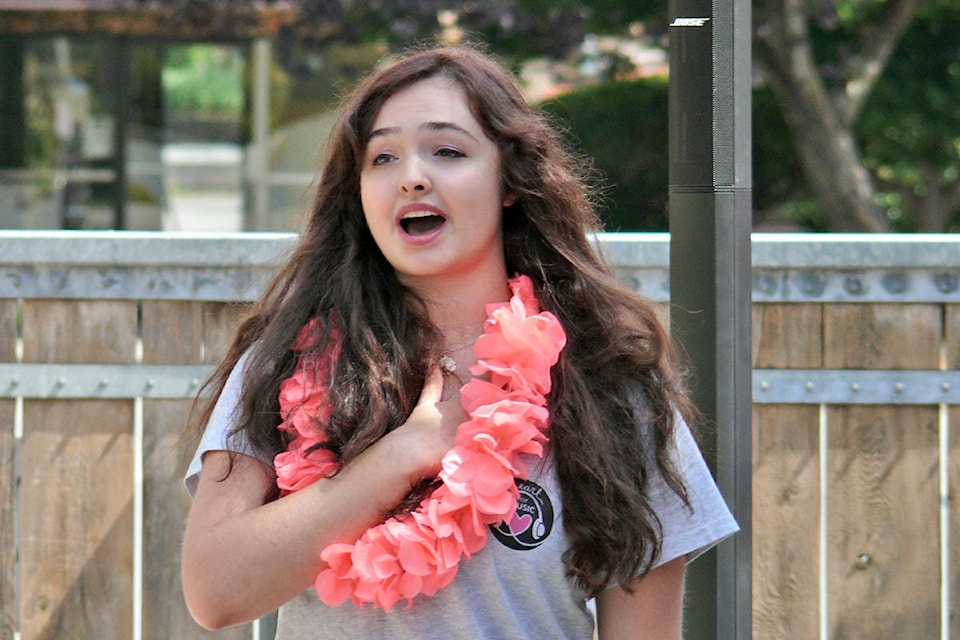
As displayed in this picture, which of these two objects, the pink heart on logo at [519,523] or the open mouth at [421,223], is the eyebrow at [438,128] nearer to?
the open mouth at [421,223]

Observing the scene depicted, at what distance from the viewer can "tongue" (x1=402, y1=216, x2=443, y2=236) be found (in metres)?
2.00

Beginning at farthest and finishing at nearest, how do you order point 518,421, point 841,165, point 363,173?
point 841,165 → point 363,173 → point 518,421

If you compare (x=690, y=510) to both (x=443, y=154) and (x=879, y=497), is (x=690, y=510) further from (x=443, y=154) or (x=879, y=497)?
(x=879, y=497)

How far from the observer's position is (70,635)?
3.28m

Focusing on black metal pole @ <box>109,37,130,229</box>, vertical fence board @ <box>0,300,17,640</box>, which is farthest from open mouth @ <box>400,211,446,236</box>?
black metal pole @ <box>109,37,130,229</box>

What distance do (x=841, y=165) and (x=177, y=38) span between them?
5827 millimetres

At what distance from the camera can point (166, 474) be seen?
3.28 meters

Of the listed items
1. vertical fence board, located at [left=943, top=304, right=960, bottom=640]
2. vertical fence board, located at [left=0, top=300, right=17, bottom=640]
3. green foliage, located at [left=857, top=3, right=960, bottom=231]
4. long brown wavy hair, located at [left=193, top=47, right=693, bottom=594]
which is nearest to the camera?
long brown wavy hair, located at [left=193, top=47, right=693, bottom=594]

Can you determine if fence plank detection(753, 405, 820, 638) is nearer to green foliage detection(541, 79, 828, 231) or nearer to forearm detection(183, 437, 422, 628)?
forearm detection(183, 437, 422, 628)

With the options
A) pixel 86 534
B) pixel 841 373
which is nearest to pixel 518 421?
pixel 841 373

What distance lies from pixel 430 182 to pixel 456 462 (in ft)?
1.40

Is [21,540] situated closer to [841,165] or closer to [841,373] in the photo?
[841,373]

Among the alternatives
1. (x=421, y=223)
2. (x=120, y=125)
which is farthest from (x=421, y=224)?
(x=120, y=125)

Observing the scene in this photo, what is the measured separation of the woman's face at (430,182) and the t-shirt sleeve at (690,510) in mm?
452
